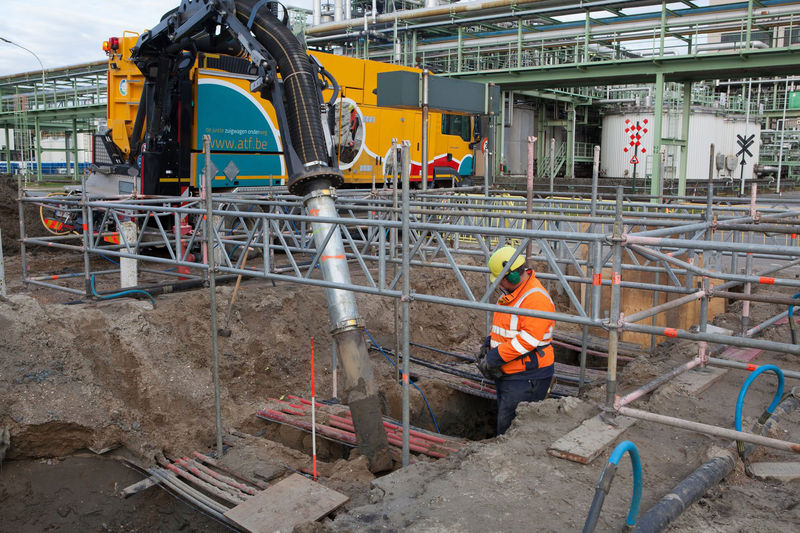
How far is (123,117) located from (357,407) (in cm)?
887

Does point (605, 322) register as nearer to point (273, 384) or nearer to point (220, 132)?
point (273, 384)

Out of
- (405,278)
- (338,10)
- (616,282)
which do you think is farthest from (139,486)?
(338,10)

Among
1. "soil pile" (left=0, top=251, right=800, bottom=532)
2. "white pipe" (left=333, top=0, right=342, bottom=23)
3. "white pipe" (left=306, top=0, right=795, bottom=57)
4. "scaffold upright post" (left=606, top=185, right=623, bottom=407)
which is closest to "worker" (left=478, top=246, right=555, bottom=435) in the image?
"soil pile" (left=0, top=251, right=800, bottom=532)

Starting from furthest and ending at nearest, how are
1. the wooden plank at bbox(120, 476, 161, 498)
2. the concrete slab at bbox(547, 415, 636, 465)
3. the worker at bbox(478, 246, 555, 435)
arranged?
the wooden plank at bbox(120, 476, 161, 498) < the worker at bbox(478, 246, 555, 435) < the concrete slab at bbox(547, 415, 636, 465)

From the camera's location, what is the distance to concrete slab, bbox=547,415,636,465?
4.75m

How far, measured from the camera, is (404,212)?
5.37 m

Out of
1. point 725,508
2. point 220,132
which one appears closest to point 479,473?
point 725,508

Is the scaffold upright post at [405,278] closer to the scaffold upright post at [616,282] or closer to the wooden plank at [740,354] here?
the scaffold upright post at [616,282]

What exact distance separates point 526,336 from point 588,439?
4.05ft

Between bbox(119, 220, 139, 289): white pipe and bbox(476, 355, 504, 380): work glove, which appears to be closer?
bbox(476, 355, 504, 380): work glove

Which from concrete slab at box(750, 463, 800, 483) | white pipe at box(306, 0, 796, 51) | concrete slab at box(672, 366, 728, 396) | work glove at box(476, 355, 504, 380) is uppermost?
white pipe at box(306, 0, 796, 51)

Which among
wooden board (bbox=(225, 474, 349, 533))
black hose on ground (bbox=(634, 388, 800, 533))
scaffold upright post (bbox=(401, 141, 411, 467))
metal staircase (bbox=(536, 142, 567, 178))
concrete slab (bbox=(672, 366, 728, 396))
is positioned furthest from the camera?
metal staircase (bbox=(536, 142, 567, 178))

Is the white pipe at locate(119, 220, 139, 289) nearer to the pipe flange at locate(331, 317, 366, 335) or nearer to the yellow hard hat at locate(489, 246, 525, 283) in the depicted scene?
the pipe flange at locate(331, 317, 366, 335)

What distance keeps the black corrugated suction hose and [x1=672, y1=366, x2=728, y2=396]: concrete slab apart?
418 centimetres
